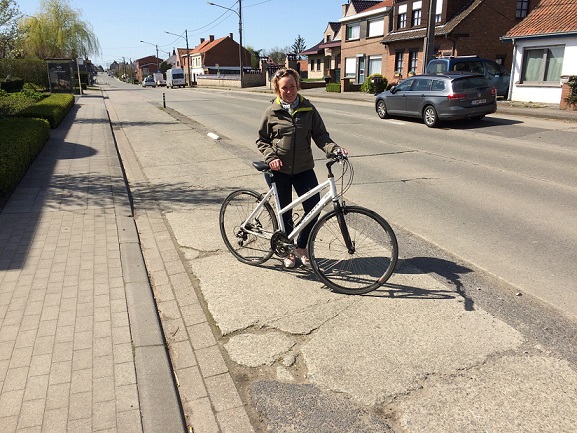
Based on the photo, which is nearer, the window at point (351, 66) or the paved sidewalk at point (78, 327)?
the paved sidewalk at point (78, 327)

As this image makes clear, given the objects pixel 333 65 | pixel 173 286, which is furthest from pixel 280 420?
pixel 333 65

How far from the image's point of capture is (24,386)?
289 centimetres

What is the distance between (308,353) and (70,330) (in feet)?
5.67

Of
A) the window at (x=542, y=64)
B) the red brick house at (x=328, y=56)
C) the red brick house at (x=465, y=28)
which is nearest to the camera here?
the window at (x=542, y=64)

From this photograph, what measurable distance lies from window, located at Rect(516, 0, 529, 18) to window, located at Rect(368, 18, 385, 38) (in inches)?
390

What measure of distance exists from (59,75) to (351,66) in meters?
24.0

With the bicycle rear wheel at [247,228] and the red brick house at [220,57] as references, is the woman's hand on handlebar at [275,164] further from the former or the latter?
the red brick house at [220,57]

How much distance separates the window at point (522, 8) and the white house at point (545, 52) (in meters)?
9.24

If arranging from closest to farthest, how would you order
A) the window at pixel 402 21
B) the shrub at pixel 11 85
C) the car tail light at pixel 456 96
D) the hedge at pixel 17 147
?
the hedge at pixel 17 147
the car tail light at pixel 456 96
the shrub at pixel 11 85
the window at pixel 402 21

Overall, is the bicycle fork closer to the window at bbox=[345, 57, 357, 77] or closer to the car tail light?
the car tail light

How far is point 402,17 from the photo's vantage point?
35.3 meters

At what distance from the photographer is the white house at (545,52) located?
20.5m

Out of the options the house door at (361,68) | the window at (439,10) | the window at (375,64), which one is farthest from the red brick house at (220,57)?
the window at (439,10)

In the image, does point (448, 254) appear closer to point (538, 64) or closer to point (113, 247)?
point (113, 247)
